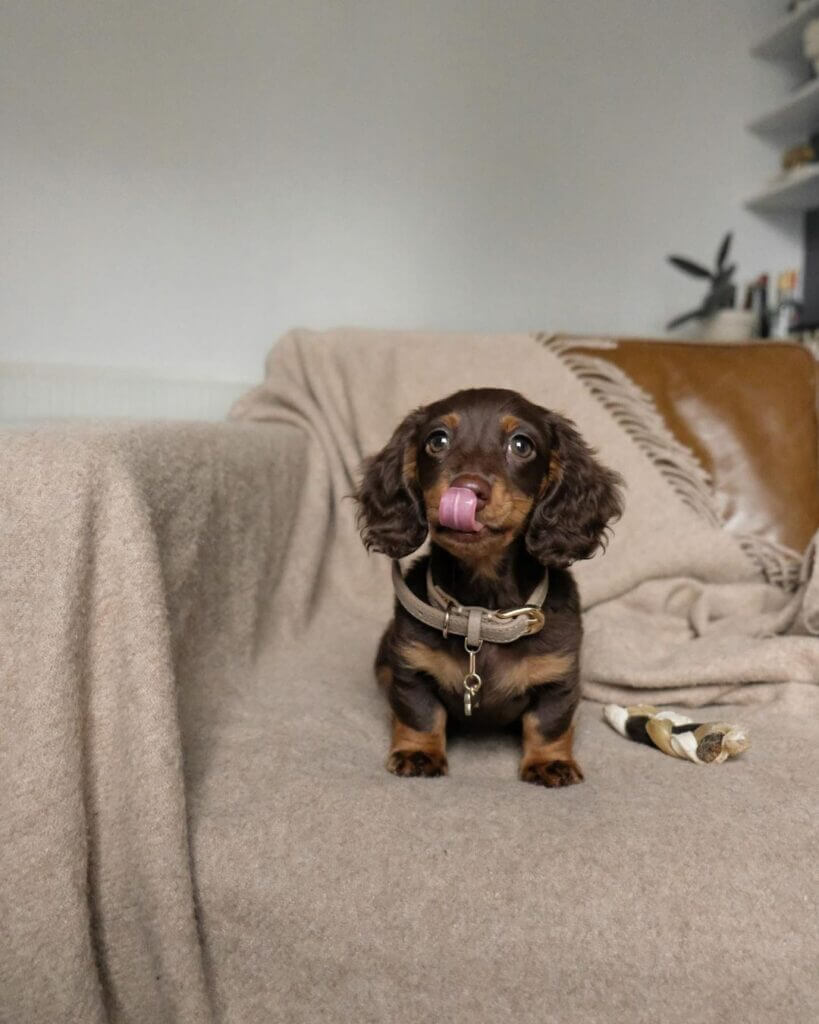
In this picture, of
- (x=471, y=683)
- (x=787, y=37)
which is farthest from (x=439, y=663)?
(x=787, y=37)

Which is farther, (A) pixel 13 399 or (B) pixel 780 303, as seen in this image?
(B) pixel 780 303

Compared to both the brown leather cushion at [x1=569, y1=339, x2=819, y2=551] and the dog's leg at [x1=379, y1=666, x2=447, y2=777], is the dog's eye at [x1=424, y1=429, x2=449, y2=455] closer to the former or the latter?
the dog's leg at [x1=379, y1=666, x2=447, y2=777]

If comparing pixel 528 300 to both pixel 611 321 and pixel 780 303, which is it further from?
pixel 780 303

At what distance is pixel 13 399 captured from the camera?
1897mm

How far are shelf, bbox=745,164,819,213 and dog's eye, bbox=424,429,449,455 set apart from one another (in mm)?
2155

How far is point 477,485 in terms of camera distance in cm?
112

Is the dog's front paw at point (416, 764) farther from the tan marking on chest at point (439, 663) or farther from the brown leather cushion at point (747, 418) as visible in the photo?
the brown leather cushion at point (747, 418)

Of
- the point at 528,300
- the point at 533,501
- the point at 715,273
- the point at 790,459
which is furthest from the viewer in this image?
the point at 715,273

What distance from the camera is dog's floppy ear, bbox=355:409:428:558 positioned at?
4.42ft

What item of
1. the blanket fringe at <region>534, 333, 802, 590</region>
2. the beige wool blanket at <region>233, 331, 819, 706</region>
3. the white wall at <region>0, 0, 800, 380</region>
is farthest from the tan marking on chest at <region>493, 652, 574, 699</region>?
the white wall at <region>0, 0, 800, 380</region>

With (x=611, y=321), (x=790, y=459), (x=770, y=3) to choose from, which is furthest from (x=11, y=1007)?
(x=770, y=3)

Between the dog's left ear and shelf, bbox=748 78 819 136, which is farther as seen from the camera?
shelf, bbox=748 78 819 136

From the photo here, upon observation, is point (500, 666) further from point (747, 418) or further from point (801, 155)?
point (801, 155)

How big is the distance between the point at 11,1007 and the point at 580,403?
1.65 metres
